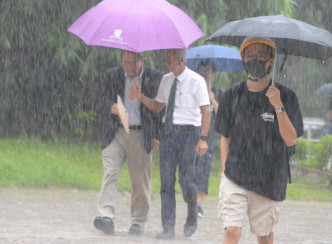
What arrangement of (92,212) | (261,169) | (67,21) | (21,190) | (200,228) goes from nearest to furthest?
(261,169), (200,228), (92,212), (21,190), (67,21)

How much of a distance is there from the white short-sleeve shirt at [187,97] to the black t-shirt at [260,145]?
97.7 inches

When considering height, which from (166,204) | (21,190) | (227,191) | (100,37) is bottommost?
(21,190)

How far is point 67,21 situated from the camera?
14.3 m

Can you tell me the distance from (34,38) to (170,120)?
A: 286 inches

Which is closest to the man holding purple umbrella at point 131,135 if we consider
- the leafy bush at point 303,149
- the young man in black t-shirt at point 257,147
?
the young man in black t-shirt at point 257,147

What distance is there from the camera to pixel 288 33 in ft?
17.7

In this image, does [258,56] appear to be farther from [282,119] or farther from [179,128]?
[179,128]

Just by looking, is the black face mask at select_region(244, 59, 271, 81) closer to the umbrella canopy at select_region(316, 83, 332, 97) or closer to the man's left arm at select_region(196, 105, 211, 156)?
the man's left arm at select_region(196, 105, 211, 156)

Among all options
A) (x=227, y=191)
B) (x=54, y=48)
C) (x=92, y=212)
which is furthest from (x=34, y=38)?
(x=227, y=191)

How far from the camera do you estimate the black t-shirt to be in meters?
5.34

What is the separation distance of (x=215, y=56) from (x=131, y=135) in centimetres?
252

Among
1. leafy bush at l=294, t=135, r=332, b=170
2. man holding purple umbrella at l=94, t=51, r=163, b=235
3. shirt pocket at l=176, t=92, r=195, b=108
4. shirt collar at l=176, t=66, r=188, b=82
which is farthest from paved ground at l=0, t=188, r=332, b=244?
leafy bush at l=294, t=135, r=332, b=170

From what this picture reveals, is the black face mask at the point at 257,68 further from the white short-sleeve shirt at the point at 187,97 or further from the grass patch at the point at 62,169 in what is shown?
the grass patch at the point at 62,169

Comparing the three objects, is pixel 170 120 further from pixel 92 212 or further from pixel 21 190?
pixel 21 190
